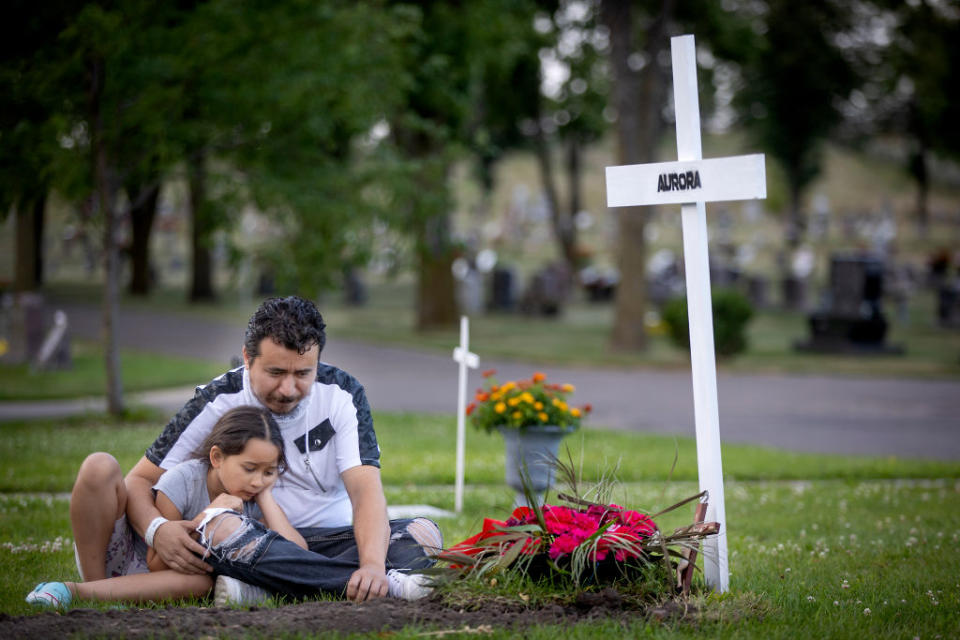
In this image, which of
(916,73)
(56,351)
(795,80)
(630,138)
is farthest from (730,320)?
(795,80)

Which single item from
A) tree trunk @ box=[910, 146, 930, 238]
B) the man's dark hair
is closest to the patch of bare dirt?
the man's dark hair

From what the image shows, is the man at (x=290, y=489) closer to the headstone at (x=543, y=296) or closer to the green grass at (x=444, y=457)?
the green grass at (x=444, y=457)

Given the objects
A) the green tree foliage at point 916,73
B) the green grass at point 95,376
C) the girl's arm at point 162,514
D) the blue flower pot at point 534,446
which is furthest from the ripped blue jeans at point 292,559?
the green tree foliage at point 916,73

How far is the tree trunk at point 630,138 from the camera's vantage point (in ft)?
72.0

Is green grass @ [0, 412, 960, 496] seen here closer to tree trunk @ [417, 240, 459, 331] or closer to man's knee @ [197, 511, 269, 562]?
man's knee @ [197, 511, 269, 562]

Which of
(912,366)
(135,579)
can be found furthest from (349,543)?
(912,366)

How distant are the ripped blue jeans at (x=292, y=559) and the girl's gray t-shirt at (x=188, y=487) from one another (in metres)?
0.21

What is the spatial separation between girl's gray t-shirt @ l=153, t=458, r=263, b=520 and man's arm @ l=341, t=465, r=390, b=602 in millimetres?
491

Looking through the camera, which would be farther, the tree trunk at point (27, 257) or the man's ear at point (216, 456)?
the tree trunk at point (27, 257)


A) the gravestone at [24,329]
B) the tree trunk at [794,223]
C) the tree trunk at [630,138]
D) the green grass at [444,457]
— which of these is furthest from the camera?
the tree trunk at [794,223]

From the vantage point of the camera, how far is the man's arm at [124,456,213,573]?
4.61 m

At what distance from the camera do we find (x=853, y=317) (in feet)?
77.7

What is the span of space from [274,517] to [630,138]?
18.4 metres

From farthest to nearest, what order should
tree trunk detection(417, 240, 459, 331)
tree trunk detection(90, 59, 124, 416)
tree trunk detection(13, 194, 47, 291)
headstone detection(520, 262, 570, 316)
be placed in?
headstone detection(520, 262, 570, 316), tree trunk detection(417, 240, 459, 331), tree trunk detection(13, 194, 47, 291), tree trunk detection(90, 59, 124, 416)
